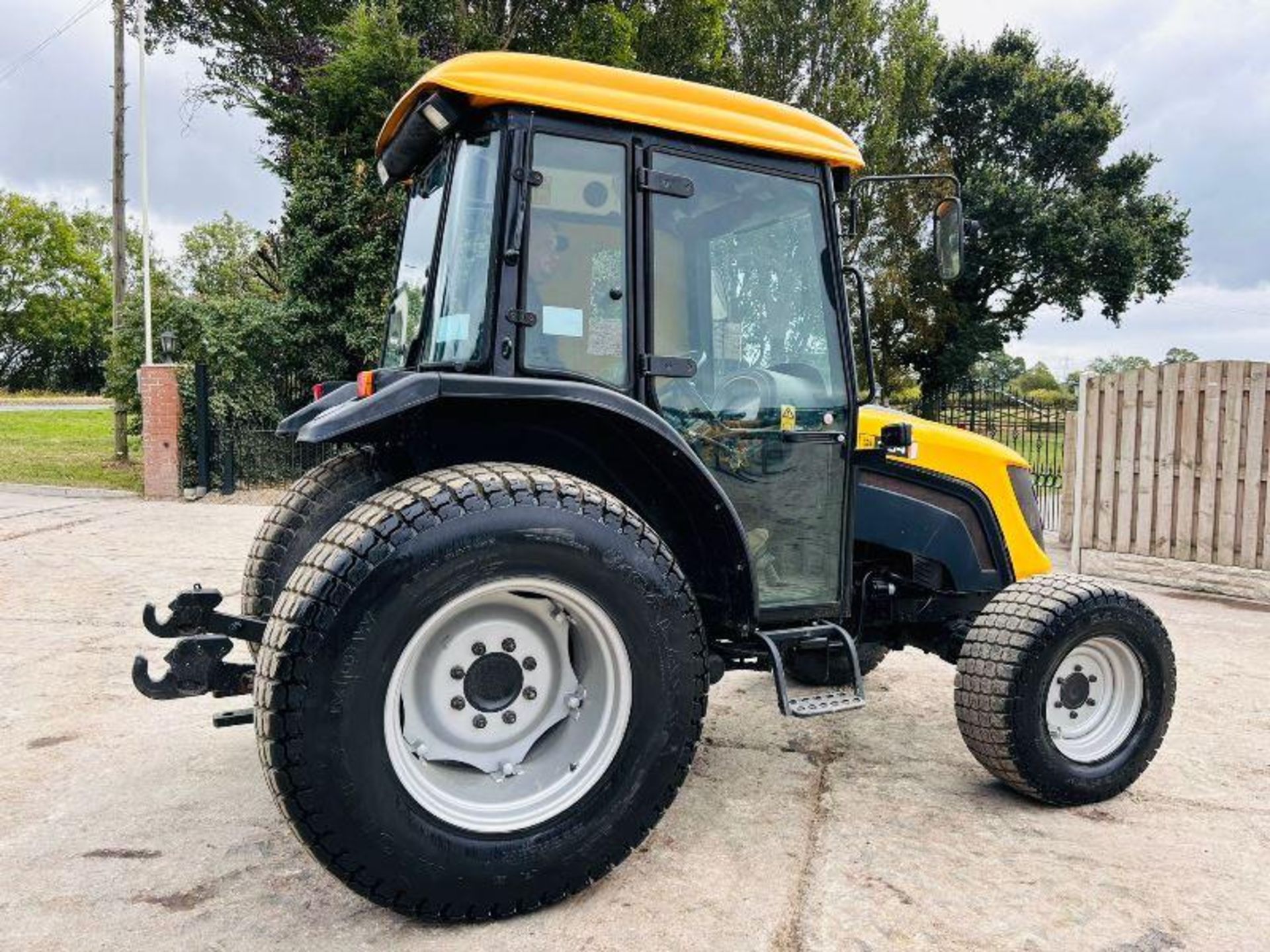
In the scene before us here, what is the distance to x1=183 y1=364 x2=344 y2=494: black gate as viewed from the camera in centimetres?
1266

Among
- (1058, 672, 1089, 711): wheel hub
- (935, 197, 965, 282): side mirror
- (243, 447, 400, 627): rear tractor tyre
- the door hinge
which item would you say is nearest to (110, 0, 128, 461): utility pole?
(243, 447, 400, 627): rear tractor tyre

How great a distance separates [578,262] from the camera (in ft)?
9.54

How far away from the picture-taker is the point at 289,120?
14648mm

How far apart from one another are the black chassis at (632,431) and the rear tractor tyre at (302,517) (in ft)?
0.61

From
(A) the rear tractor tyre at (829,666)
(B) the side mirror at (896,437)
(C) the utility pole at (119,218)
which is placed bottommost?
(A) the rear tractor tyre at (829,666)

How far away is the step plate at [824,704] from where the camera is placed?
3092mm

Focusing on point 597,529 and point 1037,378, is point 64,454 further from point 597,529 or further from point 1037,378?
point 1037,378

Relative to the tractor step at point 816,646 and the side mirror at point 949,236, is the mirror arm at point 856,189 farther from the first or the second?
the tractor step at point 816,646

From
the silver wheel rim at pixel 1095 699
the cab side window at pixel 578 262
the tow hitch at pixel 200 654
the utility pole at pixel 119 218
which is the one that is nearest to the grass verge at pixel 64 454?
the utility pole at pixel 119 218

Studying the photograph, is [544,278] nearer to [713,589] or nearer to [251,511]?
[713,589]

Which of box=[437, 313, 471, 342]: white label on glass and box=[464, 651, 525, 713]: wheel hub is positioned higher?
box=[437, 313, 471, 342]: white label on glass

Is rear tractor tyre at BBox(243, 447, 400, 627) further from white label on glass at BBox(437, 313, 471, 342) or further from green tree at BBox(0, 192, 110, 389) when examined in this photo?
Answer: green tree at BBox(0, 192, 110, 389)

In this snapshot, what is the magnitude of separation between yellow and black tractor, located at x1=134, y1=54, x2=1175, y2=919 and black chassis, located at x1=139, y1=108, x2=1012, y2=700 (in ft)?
0.04

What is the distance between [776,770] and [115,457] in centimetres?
1567
